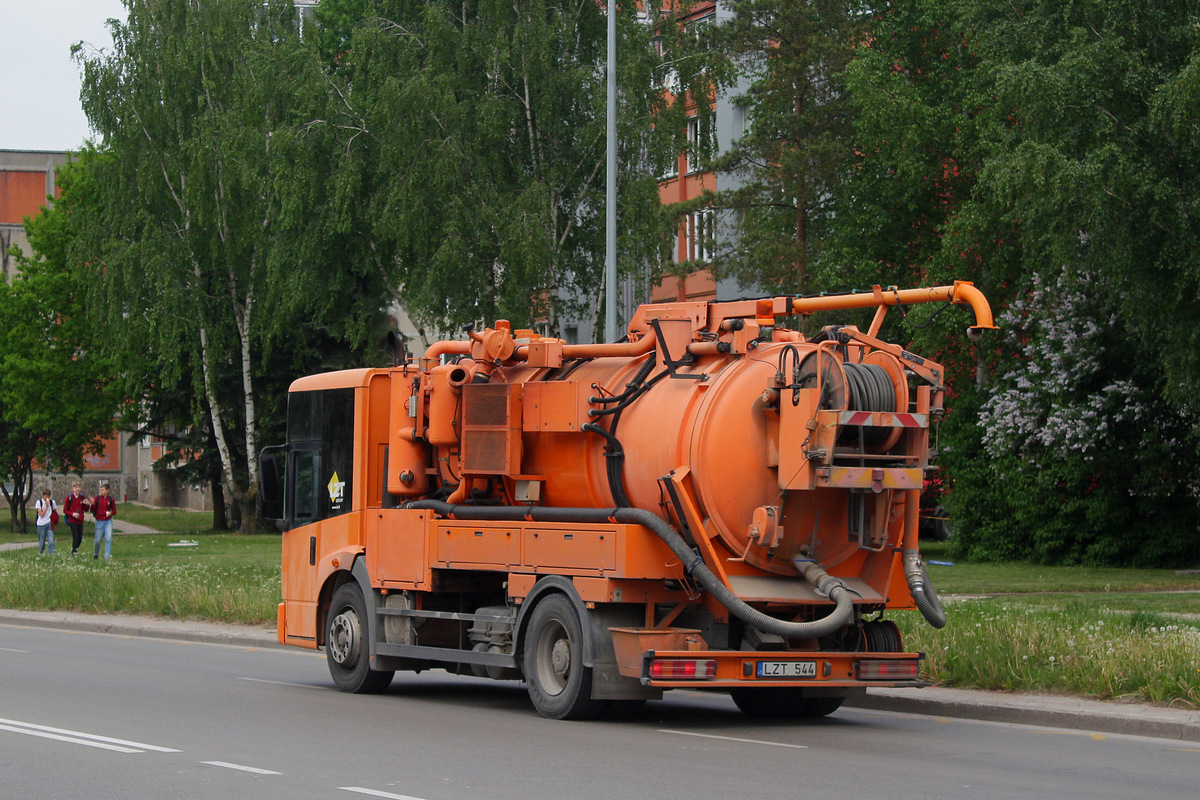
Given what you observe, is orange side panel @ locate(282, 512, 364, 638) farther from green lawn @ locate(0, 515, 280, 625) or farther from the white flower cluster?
the white flower cluster

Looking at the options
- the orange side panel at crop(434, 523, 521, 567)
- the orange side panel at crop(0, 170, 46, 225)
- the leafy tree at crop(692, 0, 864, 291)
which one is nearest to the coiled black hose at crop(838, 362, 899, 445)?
the orange side panel at crop(434, 523, 521, 567)

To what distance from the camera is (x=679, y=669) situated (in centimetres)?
1163

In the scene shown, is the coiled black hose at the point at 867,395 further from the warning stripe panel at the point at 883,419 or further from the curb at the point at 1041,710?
the curb at the point at 1041,710

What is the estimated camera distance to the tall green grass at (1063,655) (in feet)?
43.2

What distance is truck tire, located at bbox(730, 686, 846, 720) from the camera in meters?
13.3

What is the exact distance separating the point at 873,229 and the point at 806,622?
2882cm

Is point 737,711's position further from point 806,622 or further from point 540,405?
point 540,405

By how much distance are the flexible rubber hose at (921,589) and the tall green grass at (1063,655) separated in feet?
6.13

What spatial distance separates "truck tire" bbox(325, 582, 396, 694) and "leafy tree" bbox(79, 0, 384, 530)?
93.3 feet

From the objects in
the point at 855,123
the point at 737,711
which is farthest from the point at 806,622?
the point at 855,123

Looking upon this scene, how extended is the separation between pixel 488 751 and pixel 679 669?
1652 mm

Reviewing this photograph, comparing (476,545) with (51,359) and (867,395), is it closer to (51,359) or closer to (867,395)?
(867,395)

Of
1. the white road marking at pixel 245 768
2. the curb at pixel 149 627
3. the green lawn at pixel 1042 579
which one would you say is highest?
the green lawn at pixel 1042 579

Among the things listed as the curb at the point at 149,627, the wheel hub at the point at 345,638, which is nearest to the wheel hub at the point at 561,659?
the wheel hub at the point at 345,638
